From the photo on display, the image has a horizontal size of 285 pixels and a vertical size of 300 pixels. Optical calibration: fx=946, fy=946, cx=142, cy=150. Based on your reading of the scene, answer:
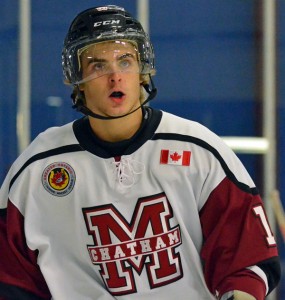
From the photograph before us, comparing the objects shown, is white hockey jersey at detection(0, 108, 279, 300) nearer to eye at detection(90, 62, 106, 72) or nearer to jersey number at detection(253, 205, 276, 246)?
jersey number at detection(253, 205, 276, 246)

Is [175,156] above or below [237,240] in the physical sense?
above

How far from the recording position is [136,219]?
96.2 inches

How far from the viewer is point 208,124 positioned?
4.38 meters

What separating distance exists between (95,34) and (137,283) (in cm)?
65

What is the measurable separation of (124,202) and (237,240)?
0.31 metres

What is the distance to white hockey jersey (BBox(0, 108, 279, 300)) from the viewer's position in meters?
2.39

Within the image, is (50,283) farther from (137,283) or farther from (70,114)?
(70,114)

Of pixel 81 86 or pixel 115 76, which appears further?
pixel 81 86

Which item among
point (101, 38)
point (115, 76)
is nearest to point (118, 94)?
point (115, 76)

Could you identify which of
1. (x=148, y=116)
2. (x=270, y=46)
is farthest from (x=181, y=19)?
(x=148, y=116)

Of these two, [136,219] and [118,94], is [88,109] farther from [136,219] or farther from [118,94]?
[136,219]

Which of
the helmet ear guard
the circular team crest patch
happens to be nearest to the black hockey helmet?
the helmet ear guard

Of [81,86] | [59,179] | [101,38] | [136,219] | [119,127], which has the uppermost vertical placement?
[101,38]

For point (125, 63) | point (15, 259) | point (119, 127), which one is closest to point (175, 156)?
point (119, 127)
